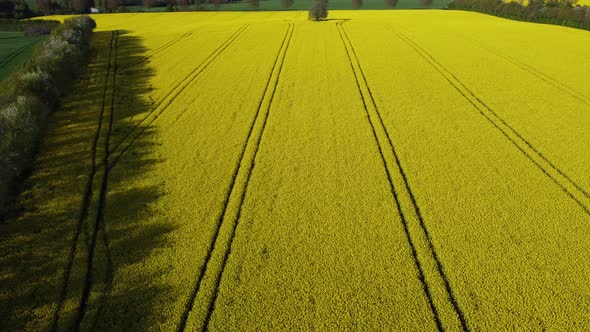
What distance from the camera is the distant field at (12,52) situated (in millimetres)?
23472

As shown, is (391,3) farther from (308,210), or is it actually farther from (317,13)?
(308,210)

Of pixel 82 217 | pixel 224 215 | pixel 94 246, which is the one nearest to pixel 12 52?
pixel 82 217

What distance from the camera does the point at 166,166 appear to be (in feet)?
36.1

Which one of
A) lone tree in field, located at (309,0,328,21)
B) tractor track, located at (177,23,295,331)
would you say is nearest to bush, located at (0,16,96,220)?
tractor track, located at (177,23,295,331)

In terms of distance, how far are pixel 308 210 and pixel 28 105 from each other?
1069 centimetres

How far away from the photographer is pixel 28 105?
13.3 metres

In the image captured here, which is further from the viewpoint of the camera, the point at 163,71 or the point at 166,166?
the point at 163,71

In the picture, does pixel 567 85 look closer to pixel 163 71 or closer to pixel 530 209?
pixel 530 209

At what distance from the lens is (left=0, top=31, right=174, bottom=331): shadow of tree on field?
6523 millimetres

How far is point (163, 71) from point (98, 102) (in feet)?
17.8

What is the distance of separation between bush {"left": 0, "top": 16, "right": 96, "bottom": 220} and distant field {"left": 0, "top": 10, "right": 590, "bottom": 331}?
1.73 feet

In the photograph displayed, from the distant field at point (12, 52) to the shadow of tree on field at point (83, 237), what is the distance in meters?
13.2

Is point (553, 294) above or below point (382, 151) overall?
below

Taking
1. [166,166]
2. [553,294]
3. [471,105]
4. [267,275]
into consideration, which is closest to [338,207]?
[267,275]
